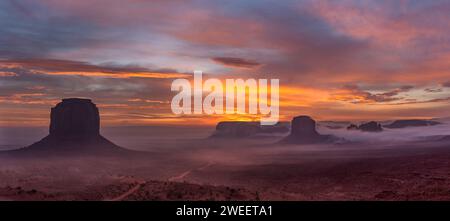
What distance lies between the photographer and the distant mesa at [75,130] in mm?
153125

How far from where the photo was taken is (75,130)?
542 ft

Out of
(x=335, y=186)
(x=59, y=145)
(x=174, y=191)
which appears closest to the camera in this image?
(x=174, y=191)

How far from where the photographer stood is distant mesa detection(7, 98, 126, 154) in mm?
153125

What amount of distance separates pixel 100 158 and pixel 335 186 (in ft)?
341
